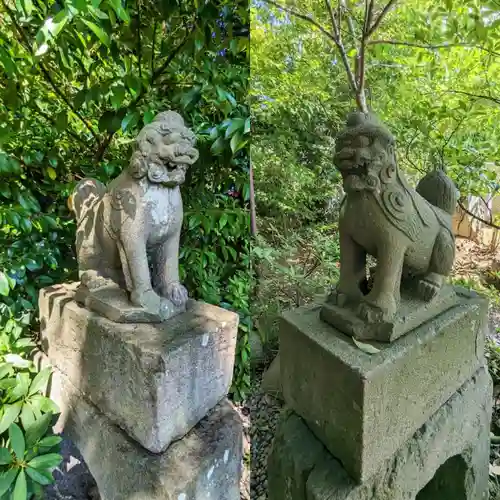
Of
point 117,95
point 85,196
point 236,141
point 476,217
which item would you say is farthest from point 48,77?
point 476,217

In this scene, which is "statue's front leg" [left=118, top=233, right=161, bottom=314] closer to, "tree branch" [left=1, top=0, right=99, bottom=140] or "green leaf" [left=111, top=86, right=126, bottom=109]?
"green leaf" [left=111, top=86, right=126, bottom=109]

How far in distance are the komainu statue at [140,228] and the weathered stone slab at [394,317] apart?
1.25ft

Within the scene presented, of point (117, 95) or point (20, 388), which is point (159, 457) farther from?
point (117, 95)

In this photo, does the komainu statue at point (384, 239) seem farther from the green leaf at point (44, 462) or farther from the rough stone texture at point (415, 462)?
the green leaf at point (44, 462)

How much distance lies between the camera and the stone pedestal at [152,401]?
0.88 m

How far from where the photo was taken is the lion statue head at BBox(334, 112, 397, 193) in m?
0.71

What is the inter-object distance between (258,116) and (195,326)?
0.67 m

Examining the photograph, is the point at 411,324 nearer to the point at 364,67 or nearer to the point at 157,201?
the point at 157,201

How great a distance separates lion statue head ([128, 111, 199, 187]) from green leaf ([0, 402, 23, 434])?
601 mm

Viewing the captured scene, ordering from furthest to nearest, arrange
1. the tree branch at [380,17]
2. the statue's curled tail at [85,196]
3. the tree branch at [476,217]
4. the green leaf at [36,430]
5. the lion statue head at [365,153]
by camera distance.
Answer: the tree branch at [476,217] → the tree branch at [380,17] → the statue's curled tail at [85,196] → the green leaf at [36,430] → the lion statue head at [365,153]

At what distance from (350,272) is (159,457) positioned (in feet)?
1.89

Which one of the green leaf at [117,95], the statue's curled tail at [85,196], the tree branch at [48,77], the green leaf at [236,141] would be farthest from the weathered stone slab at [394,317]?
the tree branch at [48,77]

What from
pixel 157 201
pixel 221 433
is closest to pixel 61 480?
pixel 221 433

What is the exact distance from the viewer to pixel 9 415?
938 millimetres
